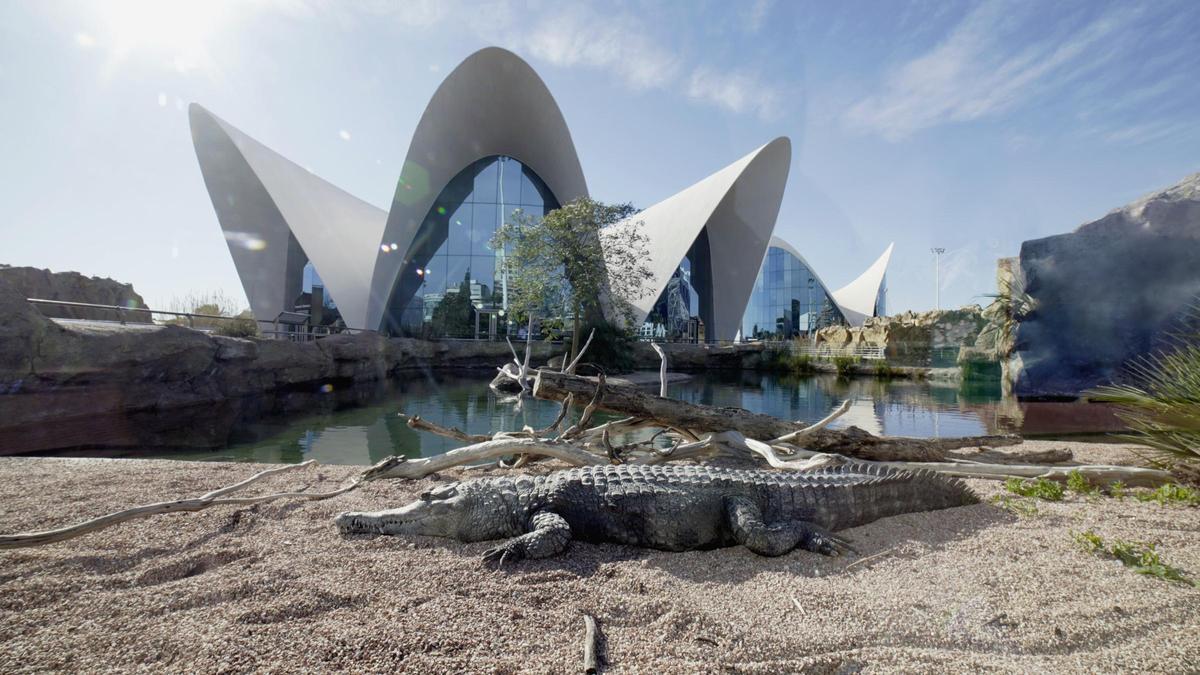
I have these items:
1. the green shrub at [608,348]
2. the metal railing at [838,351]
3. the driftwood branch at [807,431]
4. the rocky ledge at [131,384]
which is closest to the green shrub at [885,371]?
the metal railing at [838,351]

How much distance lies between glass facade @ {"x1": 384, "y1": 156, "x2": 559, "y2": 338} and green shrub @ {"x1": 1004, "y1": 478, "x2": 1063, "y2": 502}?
23865mm

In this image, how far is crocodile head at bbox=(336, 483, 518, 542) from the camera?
272 cm

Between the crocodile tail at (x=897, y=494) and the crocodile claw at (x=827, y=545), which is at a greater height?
the crocodile tail at (x=897, y=494)

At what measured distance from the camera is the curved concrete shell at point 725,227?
87.0 ft

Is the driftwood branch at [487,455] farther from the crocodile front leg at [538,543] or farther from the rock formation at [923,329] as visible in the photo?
the rock formation at [923,329]

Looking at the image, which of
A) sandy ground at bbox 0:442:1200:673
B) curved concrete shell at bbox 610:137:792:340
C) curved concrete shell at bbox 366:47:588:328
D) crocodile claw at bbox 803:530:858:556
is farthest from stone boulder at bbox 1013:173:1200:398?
curved concrete shell at bbox 366:47:588:328

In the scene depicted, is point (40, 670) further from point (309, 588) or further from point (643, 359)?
point (643, 359)


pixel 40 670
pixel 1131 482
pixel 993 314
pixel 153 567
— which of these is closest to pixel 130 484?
pixel 153 567

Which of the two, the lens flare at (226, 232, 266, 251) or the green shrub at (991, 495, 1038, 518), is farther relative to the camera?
the lens flare at (226, 232, 266, 251)

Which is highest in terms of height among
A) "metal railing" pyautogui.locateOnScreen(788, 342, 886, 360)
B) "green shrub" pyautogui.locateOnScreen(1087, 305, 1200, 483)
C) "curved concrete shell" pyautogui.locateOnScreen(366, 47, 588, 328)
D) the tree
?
"curved concrete shell" pyautogui.locateOnScreen(366, 47, 588, 328)

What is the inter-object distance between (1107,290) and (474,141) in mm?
25680

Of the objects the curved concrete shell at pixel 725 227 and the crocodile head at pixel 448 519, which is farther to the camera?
the curved concrete shell at pixel 725 227

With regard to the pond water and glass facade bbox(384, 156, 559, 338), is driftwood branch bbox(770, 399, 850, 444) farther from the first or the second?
glass facade bbox(384, 156, 559, 338)

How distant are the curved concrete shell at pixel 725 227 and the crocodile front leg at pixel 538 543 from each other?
74.9 ft
